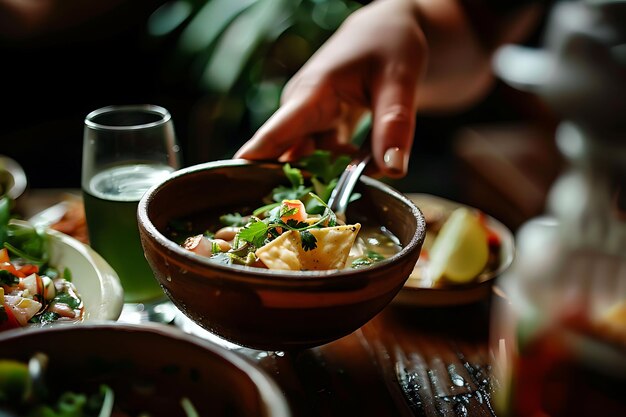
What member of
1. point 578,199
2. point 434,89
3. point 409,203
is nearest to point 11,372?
point 409,203

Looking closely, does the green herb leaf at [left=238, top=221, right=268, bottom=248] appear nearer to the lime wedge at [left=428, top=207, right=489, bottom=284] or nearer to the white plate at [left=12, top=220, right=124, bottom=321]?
the white plate at [left=12, top=220, right=124, bottom=321]

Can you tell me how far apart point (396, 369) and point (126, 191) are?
2.06ft

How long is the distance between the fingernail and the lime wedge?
255mm

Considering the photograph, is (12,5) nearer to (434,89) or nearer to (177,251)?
(434,89)

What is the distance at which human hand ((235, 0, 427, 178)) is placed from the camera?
132 cm

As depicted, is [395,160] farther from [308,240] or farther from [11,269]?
[11,269]

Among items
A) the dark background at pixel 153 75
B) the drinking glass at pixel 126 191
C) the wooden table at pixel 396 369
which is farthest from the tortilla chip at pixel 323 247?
the dark background at pixel 153 75

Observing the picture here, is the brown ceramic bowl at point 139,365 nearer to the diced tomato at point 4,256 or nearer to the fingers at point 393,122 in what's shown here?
the diced tomato at point 4,256

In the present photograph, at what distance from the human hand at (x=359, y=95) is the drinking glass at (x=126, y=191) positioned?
0.20 meters

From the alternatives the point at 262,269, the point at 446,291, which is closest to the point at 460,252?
the point at 446,291

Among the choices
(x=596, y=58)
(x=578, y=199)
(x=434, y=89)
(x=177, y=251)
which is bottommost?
(x=578, y=199)

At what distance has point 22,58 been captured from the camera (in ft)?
10.9

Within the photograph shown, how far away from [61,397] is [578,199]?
264cm

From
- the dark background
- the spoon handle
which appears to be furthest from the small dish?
the dark background
